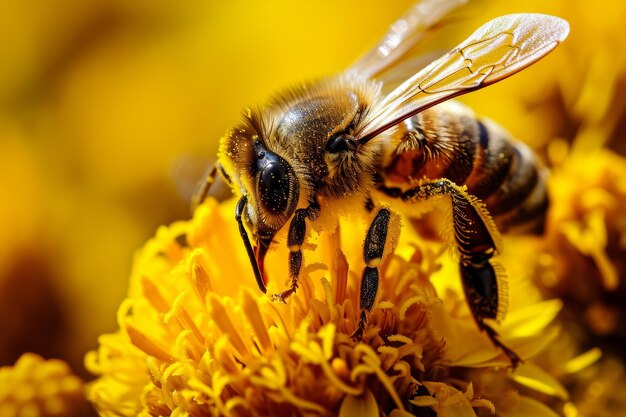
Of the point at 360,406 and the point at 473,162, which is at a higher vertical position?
the point at 473,162

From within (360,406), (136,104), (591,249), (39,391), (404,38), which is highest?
(136,104)

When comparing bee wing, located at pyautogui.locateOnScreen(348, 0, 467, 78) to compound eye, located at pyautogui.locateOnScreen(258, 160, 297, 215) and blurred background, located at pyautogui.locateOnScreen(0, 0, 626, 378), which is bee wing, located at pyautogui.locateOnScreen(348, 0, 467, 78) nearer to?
blurred background, located at pyautogui.locateOnScreen(0, 0, 626, 378)

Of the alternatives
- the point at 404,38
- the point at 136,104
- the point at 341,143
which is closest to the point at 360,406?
the point at 341,143

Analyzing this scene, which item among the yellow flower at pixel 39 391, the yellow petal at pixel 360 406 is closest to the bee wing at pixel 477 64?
the yellow petal at pixel 360 406

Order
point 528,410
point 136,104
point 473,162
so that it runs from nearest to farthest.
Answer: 1. point 528,410
2. point 473,162
3. point 136,104

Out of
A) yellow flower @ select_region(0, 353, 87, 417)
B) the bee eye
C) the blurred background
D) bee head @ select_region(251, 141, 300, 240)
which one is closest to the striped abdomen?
the bee eye

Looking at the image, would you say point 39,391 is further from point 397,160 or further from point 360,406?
point 397,160

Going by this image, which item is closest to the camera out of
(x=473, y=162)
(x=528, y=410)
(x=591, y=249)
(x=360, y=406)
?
(x=360, y=406)
